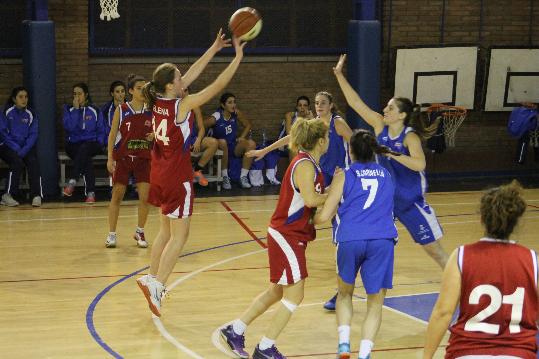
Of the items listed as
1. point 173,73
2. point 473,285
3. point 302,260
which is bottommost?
point 302,260

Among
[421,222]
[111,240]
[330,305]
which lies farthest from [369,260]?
[111,240]

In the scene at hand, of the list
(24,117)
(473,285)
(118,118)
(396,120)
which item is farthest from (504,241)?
(24,117)

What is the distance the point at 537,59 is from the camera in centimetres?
1485

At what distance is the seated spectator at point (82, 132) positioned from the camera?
12438 mm

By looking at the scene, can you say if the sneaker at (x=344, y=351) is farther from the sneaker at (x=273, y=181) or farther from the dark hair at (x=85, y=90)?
the sneaker at (x=273, y=181)

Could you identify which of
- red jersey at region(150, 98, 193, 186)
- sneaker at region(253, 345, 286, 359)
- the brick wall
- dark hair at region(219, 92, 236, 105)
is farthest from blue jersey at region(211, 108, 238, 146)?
sneaker at region(253, 345, 286, 359)

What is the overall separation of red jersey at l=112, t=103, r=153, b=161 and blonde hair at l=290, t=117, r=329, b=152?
396 centimetres

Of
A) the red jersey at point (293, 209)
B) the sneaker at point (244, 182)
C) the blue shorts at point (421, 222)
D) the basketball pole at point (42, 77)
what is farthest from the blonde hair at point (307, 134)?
the sneaker at point (244, 182)

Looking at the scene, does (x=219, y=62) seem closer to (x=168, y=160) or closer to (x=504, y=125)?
A: (x=504, y=125)

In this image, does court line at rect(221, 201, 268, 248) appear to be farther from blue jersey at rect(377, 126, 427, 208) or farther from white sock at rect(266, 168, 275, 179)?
blue jersey at rect(377, 126, 427, 208)

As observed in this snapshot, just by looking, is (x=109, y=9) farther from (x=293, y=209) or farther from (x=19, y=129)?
(x=293, y=209)

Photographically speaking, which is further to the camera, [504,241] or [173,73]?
[173,73]

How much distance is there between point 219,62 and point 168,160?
715 cm

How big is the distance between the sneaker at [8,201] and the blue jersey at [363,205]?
7235 mm
